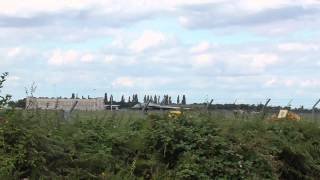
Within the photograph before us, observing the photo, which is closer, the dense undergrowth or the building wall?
the dense undergrowth

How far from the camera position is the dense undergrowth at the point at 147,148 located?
10117mm

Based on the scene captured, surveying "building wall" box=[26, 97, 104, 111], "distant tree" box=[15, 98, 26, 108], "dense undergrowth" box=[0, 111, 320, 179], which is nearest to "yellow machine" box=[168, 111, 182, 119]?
"dense undergrowth" box=[0, 111, 320, 179]

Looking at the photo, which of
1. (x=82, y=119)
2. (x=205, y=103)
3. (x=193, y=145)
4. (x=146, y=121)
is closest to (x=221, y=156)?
(x=193, y=145)

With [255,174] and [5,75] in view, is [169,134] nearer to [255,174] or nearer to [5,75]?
[255,174]

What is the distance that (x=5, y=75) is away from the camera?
10023 mm

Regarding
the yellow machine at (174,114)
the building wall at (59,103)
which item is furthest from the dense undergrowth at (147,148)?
the building wall at (59,103)

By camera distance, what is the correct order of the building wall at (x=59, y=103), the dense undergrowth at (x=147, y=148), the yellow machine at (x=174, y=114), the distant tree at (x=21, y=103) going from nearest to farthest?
the dense undergrowth at (x=147, y=148), the distant tree at (x=21, y=103), the building wall at (x=59, y=103), the yellow machine at (x=174, y=114)

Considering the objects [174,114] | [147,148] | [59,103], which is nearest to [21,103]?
[147,148]

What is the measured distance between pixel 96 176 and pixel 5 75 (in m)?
2.20

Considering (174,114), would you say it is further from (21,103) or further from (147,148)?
(21,103)

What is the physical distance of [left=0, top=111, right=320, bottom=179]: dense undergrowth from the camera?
10117 mm

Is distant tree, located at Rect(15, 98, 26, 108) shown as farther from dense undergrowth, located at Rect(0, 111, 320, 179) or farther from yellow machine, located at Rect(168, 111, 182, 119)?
yellow machine, located at Rect(168, 111, 182, 119)

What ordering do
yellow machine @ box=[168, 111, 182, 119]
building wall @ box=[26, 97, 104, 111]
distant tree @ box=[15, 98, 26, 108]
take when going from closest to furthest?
distant tree @ box=[15, 98, 26, 108]
building wall @ box=[26, 97, 104, 111]
yellow machine @ box=[168, 111, 182, 119]

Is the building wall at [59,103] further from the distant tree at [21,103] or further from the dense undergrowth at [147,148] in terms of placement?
the dense undergrowth at [147,148]
